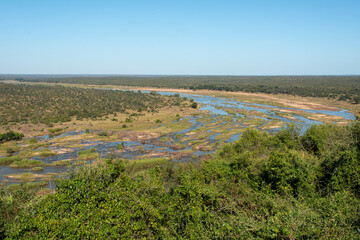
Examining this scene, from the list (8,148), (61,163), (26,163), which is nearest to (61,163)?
(61,163)

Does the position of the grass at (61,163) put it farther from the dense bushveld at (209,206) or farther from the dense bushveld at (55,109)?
the dense bushveld at (55,109)

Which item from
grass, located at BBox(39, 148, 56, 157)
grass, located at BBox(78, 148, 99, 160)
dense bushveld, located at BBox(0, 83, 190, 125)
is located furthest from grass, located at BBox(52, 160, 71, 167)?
dense bushveld, located at BBox(0, 83, 190, 125)

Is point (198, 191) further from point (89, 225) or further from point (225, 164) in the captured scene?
point (225, 164)

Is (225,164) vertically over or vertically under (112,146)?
over

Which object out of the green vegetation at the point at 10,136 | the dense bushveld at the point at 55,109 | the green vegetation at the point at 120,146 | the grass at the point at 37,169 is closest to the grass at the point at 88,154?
the green vegetation at the point at 120,146

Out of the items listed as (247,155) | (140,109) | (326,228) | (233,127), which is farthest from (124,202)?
(140,109)
